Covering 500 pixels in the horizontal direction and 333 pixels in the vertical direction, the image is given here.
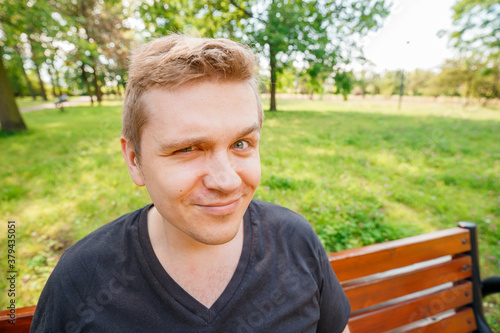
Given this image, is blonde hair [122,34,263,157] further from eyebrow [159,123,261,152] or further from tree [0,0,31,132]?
tree [0,0,31,132]

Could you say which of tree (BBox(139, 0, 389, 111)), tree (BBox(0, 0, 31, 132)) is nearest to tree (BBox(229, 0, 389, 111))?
tree (BBox(139, 0, 389, 111))

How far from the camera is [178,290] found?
3.15 ft

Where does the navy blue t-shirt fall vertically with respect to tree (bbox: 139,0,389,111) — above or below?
below

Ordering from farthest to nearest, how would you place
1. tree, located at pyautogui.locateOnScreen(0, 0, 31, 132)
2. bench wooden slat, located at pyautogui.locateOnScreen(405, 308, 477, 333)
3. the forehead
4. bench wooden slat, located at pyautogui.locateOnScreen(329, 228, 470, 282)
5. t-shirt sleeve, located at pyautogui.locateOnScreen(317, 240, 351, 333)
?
tree, located at pyautogui.locateOnScreen(0, 0, 31, 132), bench wooden slat, located at pyautogui.locateOnScreen(405, 308, 477, 333), bench wooden slat, located at pyautogui.locateOnScreen(329, 228, 470, 282), t-shirt sleeve, located at pyautogui.locateOnScreen(317, 240, 351, 333), the forehead

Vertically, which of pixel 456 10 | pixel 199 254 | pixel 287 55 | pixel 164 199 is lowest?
pixel 199 254

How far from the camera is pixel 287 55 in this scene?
2.68 m

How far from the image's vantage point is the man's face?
2.80 ft

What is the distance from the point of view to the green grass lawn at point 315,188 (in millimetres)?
2916

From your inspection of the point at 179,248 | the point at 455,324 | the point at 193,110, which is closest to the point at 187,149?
the point at 193,110

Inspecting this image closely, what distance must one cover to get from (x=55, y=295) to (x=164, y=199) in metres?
0.54

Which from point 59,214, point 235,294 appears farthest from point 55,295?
point 59,214

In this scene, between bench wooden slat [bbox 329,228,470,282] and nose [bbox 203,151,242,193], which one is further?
bench wooden slat [bbox 329,228,470,282]

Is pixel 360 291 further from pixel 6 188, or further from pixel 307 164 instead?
pixel 6 188

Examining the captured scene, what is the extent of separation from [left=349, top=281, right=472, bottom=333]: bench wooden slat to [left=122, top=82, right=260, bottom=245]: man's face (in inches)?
45.7
